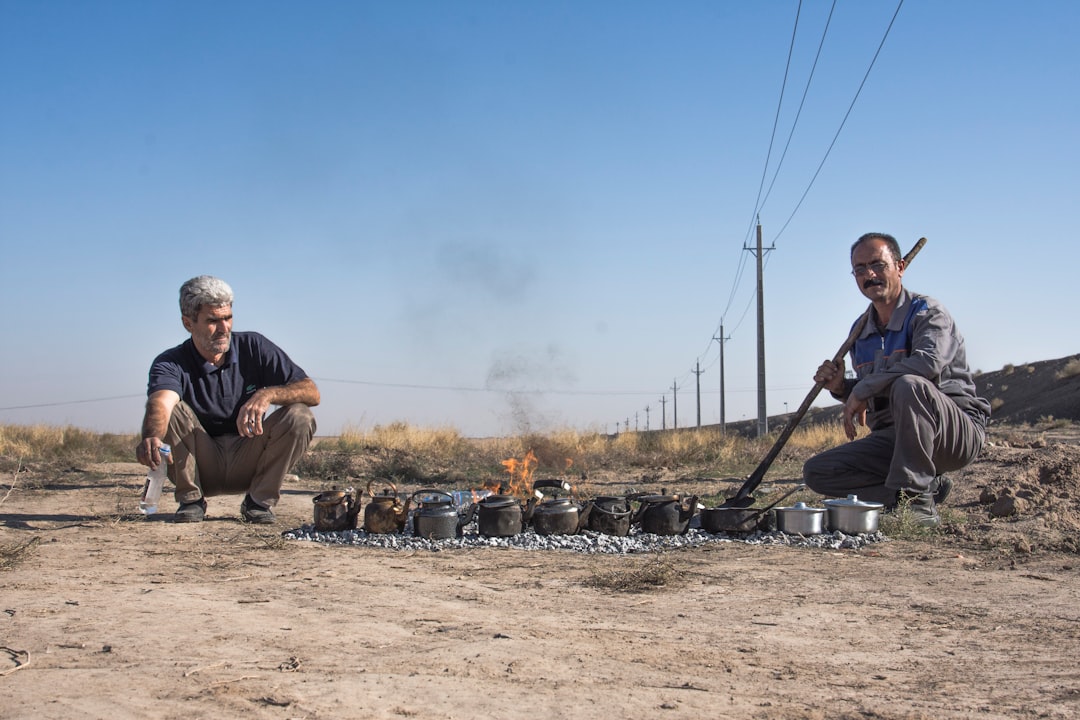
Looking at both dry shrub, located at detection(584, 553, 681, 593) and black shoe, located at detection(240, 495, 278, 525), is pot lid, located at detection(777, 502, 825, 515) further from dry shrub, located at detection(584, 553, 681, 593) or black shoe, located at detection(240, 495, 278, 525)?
black shoe, located at detection(240, 495, 278, 525)

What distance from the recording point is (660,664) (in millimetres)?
2506

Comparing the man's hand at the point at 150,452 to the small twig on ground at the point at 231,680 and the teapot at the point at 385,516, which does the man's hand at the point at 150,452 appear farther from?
the small twig on ground at the point at 231,680

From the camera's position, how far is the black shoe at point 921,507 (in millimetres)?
5090

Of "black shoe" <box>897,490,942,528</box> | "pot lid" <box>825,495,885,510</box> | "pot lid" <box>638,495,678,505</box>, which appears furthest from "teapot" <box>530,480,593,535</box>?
"black shoe" <box>897,490,942,528</box>

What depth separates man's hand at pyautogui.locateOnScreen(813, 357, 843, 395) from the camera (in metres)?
5.71

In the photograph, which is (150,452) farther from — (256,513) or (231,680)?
(231,680)

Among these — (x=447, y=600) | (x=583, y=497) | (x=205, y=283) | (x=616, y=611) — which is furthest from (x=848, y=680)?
(x=583, y=497)

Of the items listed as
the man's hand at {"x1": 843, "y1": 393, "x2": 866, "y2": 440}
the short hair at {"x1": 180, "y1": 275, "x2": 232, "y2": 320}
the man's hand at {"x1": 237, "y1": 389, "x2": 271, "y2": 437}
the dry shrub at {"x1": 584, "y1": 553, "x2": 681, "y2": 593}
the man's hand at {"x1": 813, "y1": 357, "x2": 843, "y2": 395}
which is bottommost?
the dry shrub at {"x1": 584, "y1": 553, "x2": 681, "y2": 593}

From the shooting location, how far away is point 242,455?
5.64m

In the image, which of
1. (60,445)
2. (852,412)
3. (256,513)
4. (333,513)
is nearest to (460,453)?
(60,445)

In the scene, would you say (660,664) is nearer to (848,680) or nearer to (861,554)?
(848,680)

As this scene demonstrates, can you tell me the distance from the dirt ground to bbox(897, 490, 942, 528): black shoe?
0.12 m

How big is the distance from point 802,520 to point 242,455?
11.4 feet

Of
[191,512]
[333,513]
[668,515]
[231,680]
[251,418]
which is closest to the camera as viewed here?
[231,680]
